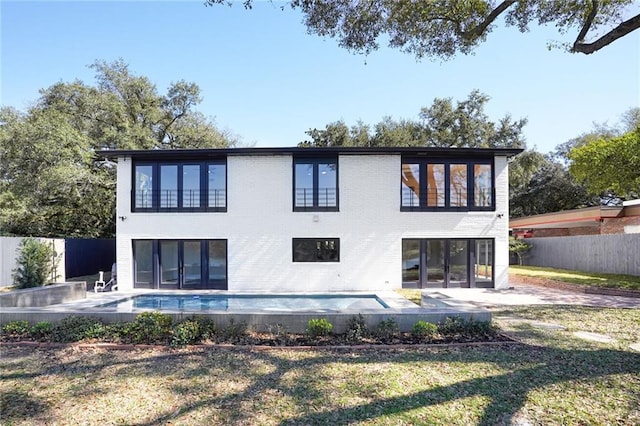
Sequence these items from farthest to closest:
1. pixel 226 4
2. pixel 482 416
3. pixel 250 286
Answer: pixel 250 286, pixel 226 4, pixel 482 416

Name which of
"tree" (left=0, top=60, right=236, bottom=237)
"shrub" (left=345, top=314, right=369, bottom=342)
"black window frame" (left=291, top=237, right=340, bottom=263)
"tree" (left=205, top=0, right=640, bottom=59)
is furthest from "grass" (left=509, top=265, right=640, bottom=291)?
"tree" (left=0, top=60, right=236, bottom=237)

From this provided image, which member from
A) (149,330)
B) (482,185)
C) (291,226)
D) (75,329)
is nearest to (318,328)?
(149,330)

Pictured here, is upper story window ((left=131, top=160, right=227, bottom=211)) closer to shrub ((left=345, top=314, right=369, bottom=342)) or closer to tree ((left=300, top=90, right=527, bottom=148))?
shrub ((left=345, top=314, right=369, bottom=342))

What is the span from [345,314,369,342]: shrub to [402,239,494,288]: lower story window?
24.1 ft

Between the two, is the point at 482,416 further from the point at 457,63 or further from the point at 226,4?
the point at 457,63

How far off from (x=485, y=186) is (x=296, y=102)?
940cm

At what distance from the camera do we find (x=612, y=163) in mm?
12898

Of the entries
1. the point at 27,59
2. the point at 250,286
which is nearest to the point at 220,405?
the point at 250,286

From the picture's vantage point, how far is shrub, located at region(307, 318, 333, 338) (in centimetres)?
654

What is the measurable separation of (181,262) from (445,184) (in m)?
10.4

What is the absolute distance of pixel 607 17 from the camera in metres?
8.85

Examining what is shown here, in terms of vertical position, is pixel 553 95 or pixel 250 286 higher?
pixel 553 95

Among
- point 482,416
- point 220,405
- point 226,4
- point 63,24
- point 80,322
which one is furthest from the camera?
point 63,24

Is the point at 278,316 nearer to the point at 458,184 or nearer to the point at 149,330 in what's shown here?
the point at 149,330
